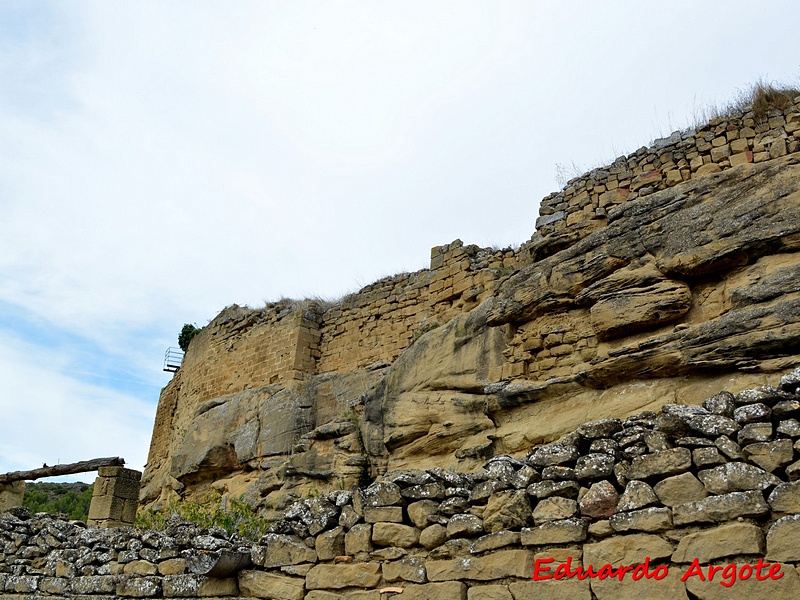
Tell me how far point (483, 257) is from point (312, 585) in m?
8.31

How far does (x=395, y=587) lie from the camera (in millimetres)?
4688

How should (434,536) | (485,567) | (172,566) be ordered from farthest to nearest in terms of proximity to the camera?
(172,566) → (434,536) → (485,567)

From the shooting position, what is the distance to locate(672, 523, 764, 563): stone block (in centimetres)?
352

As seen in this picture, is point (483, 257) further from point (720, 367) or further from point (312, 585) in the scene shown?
point (312, 585)

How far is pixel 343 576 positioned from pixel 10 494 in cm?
1097

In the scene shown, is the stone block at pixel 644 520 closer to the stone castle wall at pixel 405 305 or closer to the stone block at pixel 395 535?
the stone block at pixel 395 535

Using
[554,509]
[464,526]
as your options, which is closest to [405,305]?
[464,526]

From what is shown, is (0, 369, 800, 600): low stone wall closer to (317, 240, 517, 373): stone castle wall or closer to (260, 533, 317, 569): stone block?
(260, 533, 317, 569): stone block

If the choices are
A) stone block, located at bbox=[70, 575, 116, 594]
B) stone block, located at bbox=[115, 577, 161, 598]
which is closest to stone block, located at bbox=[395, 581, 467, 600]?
stone block, located at bbox=[115, 577, 161, 598]

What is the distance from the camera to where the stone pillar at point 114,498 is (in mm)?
13469

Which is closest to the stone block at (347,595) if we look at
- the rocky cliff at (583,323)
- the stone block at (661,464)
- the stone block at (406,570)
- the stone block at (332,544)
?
the stone block at (406,570)

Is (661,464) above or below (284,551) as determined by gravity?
above

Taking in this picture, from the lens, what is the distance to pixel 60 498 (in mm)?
29156

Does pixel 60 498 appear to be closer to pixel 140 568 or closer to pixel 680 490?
pixel 140 568
